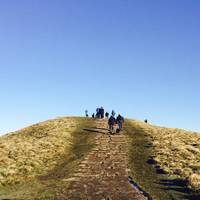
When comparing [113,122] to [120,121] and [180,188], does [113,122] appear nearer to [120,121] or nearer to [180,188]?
[120,121]

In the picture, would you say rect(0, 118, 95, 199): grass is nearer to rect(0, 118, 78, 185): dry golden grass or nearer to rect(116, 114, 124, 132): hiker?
rect(0, 118, 78, 185): dry golden grass

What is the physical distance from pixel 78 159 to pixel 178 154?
10399 mm

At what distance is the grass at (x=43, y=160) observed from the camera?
28719 millimetres

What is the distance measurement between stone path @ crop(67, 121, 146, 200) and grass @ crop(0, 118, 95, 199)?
991mm

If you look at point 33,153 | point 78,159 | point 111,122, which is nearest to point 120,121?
point 111,122

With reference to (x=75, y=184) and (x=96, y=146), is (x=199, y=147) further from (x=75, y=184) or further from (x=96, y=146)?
(x=75, y=184)

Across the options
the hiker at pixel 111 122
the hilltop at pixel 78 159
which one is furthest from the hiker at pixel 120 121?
the hilltop at pixel 78 159

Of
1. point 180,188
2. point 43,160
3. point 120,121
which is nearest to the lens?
point 180,188

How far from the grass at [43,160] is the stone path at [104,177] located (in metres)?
0.99

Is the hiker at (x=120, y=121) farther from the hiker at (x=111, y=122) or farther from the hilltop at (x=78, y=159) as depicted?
the hilltop at (x=78, y=159)

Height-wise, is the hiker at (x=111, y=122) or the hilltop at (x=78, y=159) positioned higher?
the hiker at (x=111, y=122)

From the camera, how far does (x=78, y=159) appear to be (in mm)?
38094

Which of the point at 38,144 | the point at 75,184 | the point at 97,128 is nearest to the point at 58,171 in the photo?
the point at 75,184

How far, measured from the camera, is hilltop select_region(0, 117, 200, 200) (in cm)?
2895
